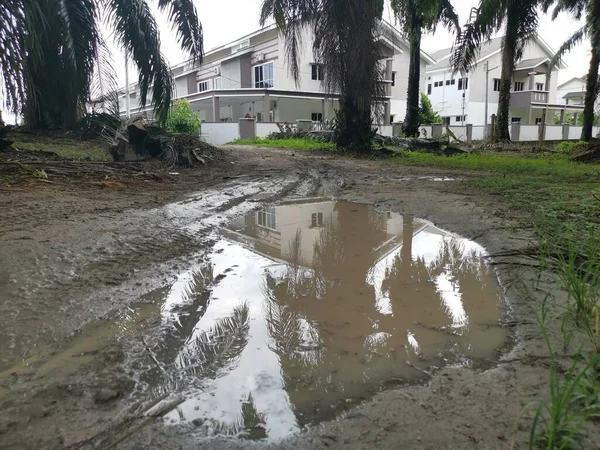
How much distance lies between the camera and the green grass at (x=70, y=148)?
8.54m

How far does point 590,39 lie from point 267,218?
2105cm

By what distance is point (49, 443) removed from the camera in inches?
72.6

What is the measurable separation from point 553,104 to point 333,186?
39.2m

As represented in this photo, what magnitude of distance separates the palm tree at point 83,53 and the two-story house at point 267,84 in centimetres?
1757

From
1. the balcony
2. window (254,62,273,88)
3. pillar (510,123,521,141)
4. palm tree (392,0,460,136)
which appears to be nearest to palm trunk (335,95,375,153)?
palm tree (392,0,460,136)

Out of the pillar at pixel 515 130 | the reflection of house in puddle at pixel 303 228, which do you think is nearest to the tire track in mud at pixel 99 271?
the reflection of house in puddle at pixel 303 228

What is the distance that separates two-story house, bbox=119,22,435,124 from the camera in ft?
94.4

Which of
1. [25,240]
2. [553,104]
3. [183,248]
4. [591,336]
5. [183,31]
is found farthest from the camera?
[553,104]

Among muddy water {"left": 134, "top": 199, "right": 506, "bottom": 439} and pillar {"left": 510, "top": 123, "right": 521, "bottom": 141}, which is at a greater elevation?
pillar {"left": 510, "top": 123, "right": 521, "bottom": 141}

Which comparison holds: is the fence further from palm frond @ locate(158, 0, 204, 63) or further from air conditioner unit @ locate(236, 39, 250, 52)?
palm frond @ locate(158, 0, 204, 63)

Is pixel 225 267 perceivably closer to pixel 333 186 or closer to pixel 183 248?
pixel 183 248

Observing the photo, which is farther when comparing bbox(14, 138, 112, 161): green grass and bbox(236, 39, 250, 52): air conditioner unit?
bbox(236, 39, 250, 52): air conditioner unit

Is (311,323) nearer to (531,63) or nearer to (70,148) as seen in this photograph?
(70,148)

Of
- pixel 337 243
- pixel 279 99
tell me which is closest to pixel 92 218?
pixel 337 243
